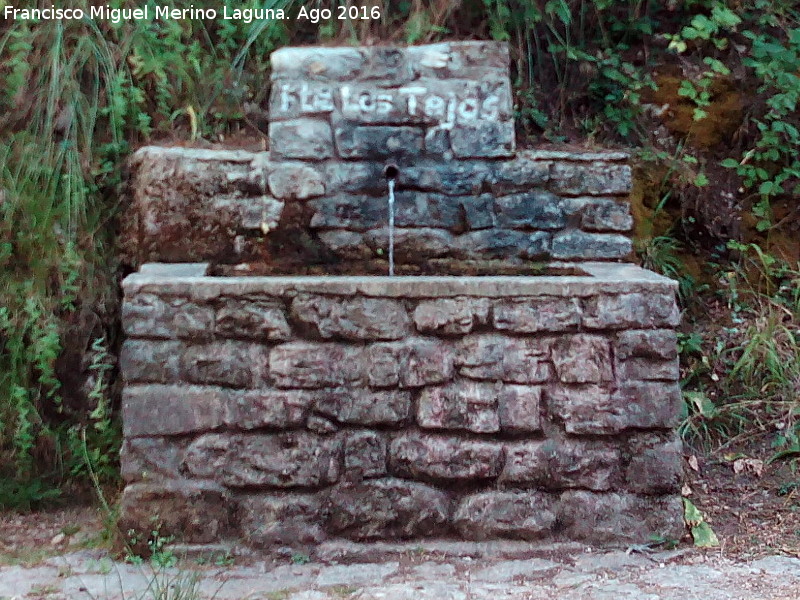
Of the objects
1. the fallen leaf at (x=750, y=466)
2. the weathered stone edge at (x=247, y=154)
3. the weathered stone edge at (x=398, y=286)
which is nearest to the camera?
the weathered stone edge at (x=398, y=286)

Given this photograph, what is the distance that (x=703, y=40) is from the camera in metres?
4.10

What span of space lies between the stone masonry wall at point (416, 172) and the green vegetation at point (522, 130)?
32 centimetres

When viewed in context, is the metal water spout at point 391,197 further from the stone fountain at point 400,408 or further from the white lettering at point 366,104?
the stone fountain at point 400,408

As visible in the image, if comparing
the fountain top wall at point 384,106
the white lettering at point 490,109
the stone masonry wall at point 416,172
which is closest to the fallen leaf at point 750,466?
the stone masonry wall at point 416,172

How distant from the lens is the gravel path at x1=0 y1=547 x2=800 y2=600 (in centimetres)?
225

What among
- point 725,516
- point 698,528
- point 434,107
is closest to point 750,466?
point 725,516

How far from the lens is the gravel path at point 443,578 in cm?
225

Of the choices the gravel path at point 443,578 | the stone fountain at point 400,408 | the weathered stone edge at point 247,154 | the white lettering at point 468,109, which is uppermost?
the white lettering at point 468,109

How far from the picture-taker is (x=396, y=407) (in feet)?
8.26

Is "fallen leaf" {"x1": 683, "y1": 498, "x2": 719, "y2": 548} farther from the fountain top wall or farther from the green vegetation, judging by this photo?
the fountain top wall

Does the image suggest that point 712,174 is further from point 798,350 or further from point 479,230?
point 479,230

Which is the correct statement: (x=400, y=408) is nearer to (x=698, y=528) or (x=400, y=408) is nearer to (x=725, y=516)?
(x=698, y=528)

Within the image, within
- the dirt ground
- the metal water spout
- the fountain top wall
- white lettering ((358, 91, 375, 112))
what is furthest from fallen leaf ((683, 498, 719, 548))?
white lettering ((358, 91, 375, 112))

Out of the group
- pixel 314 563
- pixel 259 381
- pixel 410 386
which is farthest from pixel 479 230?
pixel 314 563
